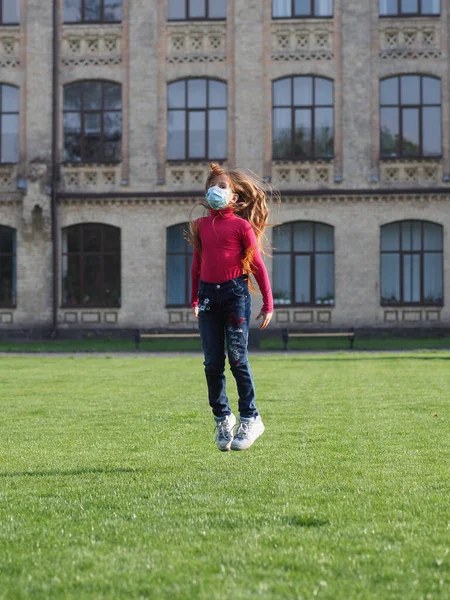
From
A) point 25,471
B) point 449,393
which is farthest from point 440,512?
point 449,393

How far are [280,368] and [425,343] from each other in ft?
41.9

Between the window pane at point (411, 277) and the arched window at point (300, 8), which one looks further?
the arched window at point (300, 8)

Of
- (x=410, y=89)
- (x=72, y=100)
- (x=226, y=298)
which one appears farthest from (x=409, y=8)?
(x=226, y=298)

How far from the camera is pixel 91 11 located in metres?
36.3

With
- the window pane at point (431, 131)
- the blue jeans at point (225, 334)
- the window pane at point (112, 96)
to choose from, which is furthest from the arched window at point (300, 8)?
the blue jeans at point (225, 334)

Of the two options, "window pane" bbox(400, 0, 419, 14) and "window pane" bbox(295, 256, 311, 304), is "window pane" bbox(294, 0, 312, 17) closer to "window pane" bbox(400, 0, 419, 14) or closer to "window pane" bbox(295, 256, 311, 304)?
"window pane" bbox(400, 0, 419, 14)

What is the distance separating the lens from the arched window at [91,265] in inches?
1416

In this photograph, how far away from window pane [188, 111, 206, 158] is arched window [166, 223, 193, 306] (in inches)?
105

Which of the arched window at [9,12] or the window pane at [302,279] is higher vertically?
the arched window at [9,12]

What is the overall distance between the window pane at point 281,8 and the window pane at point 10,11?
29.9ft

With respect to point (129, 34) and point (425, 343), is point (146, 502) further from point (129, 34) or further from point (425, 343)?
point (129, 34)

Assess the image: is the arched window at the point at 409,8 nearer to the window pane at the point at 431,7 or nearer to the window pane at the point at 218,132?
the window pane at the point at 431,7

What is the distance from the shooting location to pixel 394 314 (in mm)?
35344

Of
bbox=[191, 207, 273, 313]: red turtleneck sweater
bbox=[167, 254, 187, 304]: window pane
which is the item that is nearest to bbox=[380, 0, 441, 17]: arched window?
bbox=[167, 254, 187, 304]: window pane
